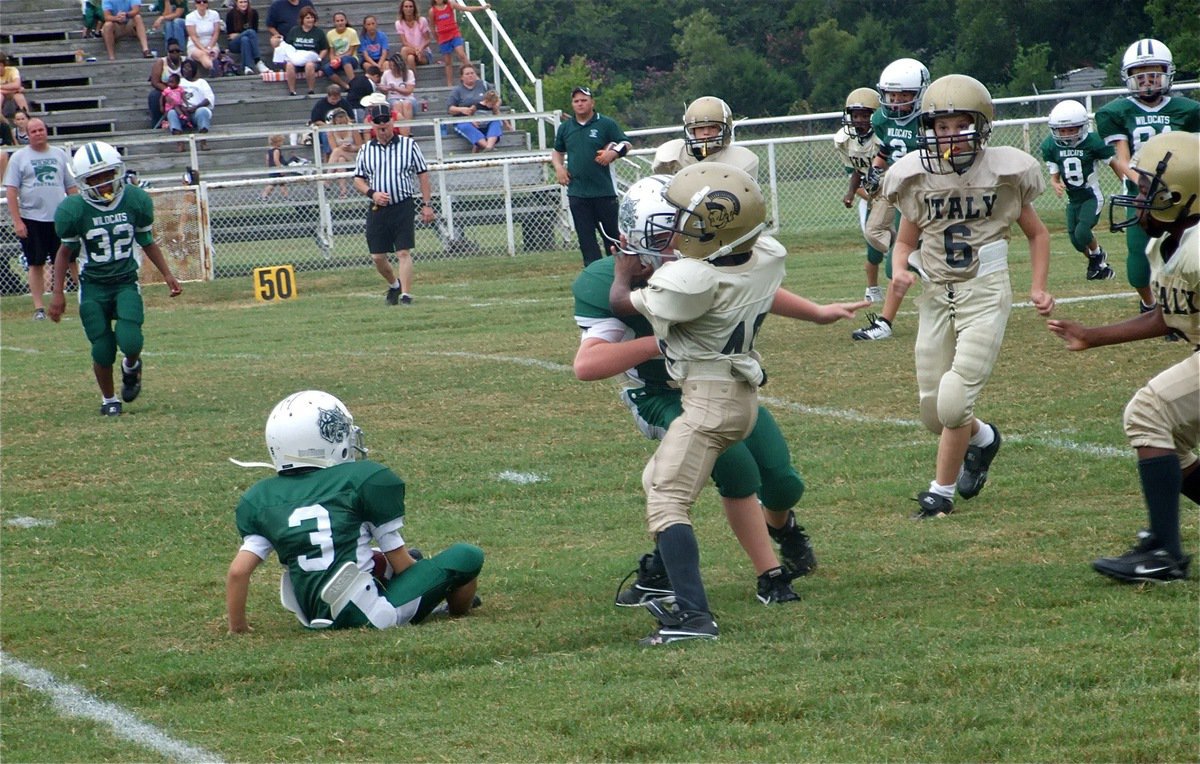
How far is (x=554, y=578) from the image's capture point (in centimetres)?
557

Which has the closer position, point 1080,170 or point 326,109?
point 1080,170

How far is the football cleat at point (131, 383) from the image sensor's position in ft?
32.9

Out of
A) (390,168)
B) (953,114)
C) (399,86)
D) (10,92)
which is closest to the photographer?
(953,114)

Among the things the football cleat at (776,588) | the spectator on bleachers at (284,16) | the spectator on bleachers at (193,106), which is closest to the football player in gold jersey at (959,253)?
the football cleat at (776,588)

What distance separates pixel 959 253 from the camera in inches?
244

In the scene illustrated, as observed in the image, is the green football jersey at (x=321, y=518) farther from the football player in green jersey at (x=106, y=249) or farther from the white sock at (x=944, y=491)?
the football player in green jersey at (x=106, y=249)

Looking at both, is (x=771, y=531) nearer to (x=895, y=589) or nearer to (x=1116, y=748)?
(x=895, y=589)

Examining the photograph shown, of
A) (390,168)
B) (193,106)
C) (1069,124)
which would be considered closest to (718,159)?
(1069,124)

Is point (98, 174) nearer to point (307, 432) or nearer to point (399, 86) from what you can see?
point (307, 432)

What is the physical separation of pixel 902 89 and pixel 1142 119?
7.89 feet

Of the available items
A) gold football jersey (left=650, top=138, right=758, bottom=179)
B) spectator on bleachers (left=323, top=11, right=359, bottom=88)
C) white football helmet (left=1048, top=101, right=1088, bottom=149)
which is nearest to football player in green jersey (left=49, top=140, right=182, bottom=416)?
gold football jersey (left=650, top=138, right=758, bottom=179)

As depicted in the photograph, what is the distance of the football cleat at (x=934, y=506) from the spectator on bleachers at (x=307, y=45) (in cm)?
1989

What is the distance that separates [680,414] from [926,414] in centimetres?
166

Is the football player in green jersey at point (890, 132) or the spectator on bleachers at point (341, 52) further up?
the spectator on bleachers at point (341, 52)
